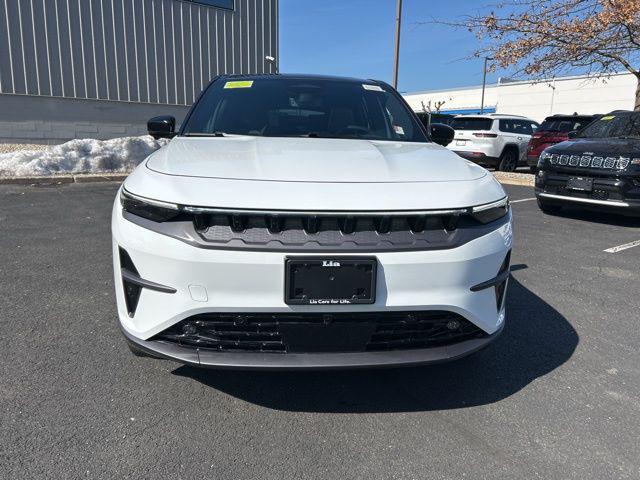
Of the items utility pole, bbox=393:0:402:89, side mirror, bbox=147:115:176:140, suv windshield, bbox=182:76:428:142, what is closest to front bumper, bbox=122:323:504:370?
suv windshield, bbox=182:76:428:142

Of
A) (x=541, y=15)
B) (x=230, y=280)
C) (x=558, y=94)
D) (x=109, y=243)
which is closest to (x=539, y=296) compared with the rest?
(x=230, y=280)

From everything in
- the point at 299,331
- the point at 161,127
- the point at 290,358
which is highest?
the point at 161,127

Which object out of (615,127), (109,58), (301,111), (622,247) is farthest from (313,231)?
(109,58)

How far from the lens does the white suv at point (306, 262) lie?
192cm

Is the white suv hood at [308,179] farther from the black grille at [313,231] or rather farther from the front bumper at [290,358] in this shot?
the front bumper at [290,358]

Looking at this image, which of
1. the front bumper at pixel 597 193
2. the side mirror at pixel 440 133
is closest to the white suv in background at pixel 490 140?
the front bumper at pixel 597 193

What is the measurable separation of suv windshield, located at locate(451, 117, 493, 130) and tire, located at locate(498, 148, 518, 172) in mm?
927

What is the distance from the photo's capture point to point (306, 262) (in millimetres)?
1896

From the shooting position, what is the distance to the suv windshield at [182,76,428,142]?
327 cm

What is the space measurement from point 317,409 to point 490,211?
1.23 meters

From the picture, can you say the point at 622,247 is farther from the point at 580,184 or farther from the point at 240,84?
the point at 240,84

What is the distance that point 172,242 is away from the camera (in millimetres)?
1946

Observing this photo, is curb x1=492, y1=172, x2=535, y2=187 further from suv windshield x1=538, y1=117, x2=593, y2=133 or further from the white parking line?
the white parking line

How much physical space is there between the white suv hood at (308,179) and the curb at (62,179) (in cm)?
786
